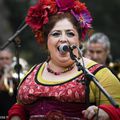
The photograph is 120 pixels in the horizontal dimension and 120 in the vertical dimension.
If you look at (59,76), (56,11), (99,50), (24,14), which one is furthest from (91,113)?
(24,14)

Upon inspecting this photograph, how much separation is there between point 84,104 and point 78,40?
1.99 feet

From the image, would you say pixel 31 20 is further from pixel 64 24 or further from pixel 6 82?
pixel 6 82

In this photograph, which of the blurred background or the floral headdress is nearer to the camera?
the floral headdress

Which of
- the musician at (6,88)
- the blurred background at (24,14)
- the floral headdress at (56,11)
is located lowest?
the floral headdress at (56,11)

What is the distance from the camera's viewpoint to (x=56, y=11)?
7.53 meters

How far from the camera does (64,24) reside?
7.48 m

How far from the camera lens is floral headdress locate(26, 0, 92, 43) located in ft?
24.7

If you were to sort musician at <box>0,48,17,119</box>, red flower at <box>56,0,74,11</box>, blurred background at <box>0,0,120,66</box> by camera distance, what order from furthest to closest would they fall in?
blurred background at <box>0,0,120,66</box>
musician at <box>0,48,17,119</box>
red flower at <box>56,0,74,11</box>

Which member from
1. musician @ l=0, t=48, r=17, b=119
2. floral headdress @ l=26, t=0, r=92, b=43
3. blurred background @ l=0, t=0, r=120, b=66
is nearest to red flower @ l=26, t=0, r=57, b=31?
floral headdress @ l=26, t=0, r=92, b=43

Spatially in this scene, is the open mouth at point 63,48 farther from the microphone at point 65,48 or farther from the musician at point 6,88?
the musician at point 6,88

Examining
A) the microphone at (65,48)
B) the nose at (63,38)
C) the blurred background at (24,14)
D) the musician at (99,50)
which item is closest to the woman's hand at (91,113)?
the microphone at (65,48)

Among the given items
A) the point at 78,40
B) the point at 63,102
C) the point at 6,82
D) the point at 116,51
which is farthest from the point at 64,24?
the point at 116,51

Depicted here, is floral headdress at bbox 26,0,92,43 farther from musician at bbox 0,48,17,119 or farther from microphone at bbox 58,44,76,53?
musician at bbox 0,48,17,119

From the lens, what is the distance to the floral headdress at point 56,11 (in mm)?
7520
